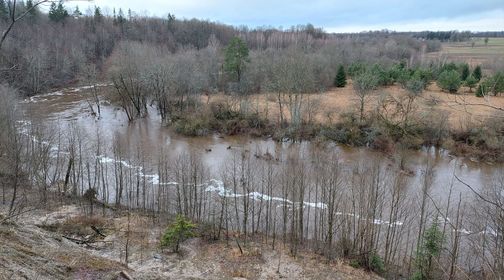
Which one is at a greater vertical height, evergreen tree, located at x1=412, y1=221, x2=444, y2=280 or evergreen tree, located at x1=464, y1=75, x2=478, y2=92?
evergreen tree, located at x1=464, y1=75, x2=478, y2=92

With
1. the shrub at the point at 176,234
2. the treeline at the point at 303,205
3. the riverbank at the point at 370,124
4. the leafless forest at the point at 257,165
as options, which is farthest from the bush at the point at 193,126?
the shrub at the point at 176,234

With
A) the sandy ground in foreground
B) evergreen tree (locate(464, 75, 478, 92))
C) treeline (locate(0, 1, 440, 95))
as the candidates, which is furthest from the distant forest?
the sandy ground in foreground

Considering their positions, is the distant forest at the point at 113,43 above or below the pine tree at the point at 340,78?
above

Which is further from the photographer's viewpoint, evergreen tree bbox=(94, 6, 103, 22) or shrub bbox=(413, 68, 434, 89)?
evergreen tree bbox=(94, 6, 103, 22)

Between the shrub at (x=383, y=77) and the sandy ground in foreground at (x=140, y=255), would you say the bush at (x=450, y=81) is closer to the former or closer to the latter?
the shrub at (x=383, y=77)

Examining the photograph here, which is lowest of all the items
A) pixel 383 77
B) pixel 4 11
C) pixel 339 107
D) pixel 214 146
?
pixel 214 146

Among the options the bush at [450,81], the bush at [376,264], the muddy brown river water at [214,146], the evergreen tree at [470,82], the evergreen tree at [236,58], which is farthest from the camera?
the evergreen tree at [236,58]

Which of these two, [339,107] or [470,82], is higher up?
[470,82]

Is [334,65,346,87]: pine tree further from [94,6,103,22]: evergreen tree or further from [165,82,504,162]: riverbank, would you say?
[94,6,103,22]: evergreen tree

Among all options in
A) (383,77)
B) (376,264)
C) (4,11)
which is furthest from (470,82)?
(4,11)

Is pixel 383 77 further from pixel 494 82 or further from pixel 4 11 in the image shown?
pixel 494 82
